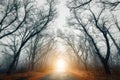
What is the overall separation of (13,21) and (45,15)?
4.86 m

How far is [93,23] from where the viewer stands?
27922mm

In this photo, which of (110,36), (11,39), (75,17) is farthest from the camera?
(11,39)

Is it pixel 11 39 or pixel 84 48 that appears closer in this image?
pixel 11 39

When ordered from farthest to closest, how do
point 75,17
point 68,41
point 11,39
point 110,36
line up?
point 68,41, point 11,39, point 110,36, point 75,17

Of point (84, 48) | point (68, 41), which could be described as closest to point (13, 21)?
point (68, 41)

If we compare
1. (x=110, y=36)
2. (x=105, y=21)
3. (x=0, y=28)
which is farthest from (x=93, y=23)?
Answer: (x=0, y=28)

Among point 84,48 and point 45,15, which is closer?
point 45,15

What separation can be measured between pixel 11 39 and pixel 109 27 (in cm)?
2466

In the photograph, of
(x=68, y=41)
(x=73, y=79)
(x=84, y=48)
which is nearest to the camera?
(x=73, y=79)

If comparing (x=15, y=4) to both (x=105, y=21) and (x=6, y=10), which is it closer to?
(x=6, y=10)

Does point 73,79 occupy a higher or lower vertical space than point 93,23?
lower

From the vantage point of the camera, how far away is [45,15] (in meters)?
27.2

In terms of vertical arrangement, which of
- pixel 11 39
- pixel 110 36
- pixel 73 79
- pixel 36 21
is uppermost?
pixel 11 39

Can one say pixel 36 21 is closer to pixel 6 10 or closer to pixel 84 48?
pixel 6 10
